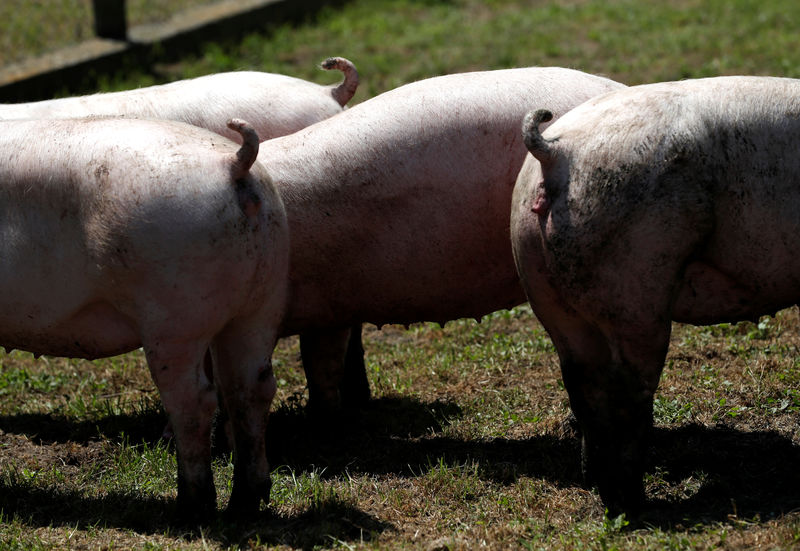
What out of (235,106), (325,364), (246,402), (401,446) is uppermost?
(235,106)

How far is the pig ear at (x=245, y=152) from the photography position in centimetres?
387

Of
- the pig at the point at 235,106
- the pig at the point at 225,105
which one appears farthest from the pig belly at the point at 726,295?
the pig at the point at 225,105

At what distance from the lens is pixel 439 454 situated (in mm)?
4668

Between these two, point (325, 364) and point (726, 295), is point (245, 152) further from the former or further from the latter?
point (726, 295)

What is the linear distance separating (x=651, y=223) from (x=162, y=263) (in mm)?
1541

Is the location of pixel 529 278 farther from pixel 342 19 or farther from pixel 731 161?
pixel 342 19

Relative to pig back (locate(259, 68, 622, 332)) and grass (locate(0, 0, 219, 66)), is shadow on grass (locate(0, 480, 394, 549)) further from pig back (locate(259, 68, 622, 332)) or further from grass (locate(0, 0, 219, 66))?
grass (locate(0, 0, 219, 66))

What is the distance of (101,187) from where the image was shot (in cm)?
388

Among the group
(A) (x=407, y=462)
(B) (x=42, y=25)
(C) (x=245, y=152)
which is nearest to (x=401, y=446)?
(A) (x=407, y=462)

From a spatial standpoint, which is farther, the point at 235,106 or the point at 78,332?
the point at 235,106

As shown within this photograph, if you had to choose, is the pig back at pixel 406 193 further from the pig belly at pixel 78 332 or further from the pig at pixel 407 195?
the pig belly at pixel 78 332

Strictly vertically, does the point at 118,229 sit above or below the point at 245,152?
below

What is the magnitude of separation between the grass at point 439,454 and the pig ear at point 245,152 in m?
1.18

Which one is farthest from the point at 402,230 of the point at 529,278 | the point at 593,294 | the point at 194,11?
the point at 194,11
